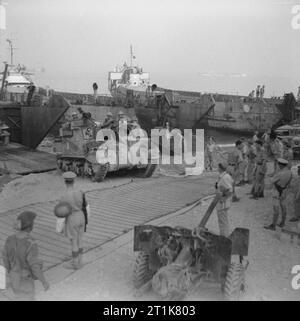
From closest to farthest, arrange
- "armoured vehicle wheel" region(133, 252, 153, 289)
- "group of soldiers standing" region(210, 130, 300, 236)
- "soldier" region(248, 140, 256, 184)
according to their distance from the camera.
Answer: "armoured vehicle wheel" region(133, 252, 153, 289) → "group of soldiers standing" region(210, 130, 300, 236) → "soldier" region(248, 140, 256, 184)

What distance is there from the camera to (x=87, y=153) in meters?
13.2

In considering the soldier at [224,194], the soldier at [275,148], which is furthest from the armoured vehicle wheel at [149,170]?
the soldier at [224,194]

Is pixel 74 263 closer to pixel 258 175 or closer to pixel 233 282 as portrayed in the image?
pixel 233 282

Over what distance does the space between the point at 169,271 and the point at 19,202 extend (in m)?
6.21

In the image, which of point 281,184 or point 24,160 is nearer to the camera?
point 281,184

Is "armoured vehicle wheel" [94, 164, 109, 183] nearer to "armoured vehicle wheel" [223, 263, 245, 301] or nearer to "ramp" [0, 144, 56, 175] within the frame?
"ramp" [0, 144, 56, 175]

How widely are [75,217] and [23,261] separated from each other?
5.16ft

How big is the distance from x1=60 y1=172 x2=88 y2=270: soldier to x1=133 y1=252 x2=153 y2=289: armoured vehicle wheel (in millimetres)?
981

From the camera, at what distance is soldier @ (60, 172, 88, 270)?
5.60 meters

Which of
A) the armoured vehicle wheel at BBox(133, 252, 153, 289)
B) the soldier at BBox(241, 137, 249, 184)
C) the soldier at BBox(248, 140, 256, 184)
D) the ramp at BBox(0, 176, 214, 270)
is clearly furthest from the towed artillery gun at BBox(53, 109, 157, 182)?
the armoured vehicle wheel at BBox(133, 252, 153, 289)

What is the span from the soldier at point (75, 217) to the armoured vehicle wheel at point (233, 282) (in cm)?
207

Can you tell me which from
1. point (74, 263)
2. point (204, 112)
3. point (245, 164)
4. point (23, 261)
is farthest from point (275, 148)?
point (204, 112)

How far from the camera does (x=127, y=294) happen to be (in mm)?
5020

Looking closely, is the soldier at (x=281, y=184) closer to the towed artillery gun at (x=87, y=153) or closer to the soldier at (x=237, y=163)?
the soldier at (x=237, y=163)
